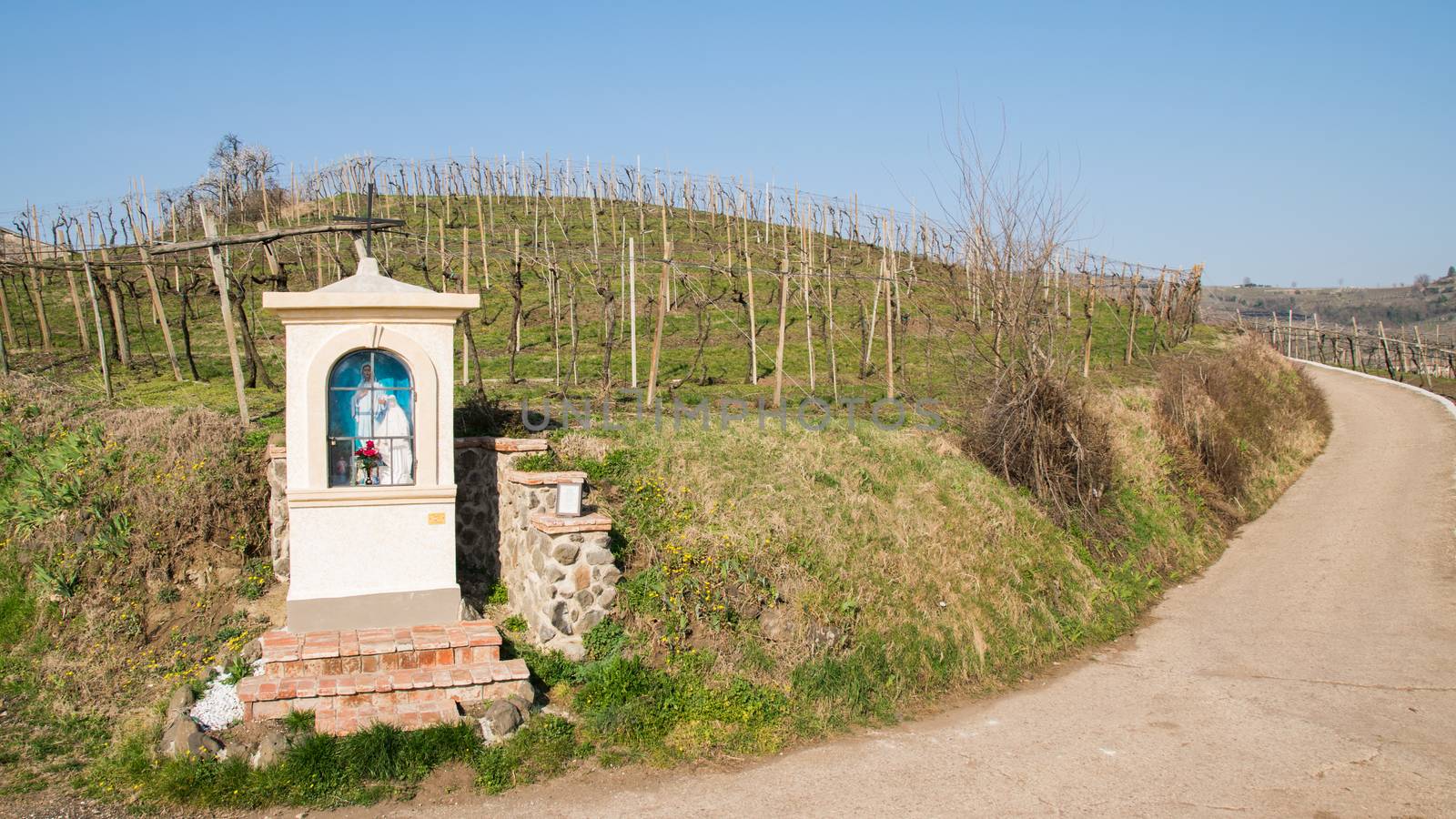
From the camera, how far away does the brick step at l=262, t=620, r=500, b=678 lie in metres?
7.32

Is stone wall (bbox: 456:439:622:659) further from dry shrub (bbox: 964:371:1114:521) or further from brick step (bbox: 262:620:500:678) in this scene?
dry shrub (bbox: 964:371:1114:521)

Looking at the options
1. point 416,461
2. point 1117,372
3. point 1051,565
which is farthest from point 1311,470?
point 416,461

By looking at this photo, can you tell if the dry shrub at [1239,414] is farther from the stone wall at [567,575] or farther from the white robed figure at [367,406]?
the white robed figure at [367,406]

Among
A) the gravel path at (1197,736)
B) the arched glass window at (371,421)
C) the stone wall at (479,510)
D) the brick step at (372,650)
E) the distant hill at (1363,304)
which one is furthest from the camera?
the distant hill at (1363,304)

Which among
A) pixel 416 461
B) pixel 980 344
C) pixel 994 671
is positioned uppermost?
pixel 980 344

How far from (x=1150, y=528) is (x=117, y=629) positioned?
12.3 metres

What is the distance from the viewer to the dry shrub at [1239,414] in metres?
16.8

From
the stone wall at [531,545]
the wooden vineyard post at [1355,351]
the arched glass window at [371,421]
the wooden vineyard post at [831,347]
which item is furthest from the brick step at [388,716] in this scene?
the wooden vineyard post at [1355,351]

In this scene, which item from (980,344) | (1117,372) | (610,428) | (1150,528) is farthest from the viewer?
(1117,372)

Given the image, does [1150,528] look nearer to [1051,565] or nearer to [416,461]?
[1051,565]

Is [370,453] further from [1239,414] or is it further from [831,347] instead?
[1239,414]

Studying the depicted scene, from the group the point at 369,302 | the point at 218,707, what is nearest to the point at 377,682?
the point at 218,707

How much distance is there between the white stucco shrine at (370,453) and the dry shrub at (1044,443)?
796 cm

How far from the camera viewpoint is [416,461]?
8.26 metres
